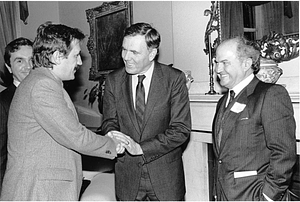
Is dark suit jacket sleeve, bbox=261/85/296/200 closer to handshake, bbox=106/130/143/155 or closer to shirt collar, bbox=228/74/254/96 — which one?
shirt collar, bbox=228/74/254/96

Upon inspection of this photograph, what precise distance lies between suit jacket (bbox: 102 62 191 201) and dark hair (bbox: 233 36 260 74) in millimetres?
528

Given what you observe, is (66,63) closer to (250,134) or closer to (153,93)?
(153,93)

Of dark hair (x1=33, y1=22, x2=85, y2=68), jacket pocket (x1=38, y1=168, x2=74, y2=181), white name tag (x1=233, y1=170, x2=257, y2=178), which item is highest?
dark hair (x1=33, y1=22, x2=85, y2=68)

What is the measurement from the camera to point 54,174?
1965 mm

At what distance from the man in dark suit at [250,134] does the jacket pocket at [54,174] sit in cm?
97

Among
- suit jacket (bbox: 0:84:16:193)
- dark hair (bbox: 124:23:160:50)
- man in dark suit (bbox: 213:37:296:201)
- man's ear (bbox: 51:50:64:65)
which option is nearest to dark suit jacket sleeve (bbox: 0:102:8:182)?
suit jacket (bbox: 0:84:16:193)

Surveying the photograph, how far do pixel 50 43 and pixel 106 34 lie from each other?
327 centimetres

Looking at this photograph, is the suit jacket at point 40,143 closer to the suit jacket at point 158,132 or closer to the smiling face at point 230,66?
the suit jacket at point 158,132

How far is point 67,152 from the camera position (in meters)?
2.05

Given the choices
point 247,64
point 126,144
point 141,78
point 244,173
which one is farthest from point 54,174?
point 247,64

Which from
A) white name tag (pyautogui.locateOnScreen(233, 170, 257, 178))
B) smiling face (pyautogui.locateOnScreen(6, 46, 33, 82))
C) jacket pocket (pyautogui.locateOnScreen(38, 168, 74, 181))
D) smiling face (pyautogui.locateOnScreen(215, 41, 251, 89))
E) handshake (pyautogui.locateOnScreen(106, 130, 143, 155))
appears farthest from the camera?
smiling face (pyautogui.locateOnScreen(6, 46, 33, 82))

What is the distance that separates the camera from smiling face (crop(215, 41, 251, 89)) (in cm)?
221

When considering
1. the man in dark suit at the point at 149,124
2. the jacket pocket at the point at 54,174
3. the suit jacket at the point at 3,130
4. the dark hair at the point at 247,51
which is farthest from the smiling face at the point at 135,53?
the suit jacket at the point at 3,130

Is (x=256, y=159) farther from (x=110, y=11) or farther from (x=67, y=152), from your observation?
(x=110, y=11)
